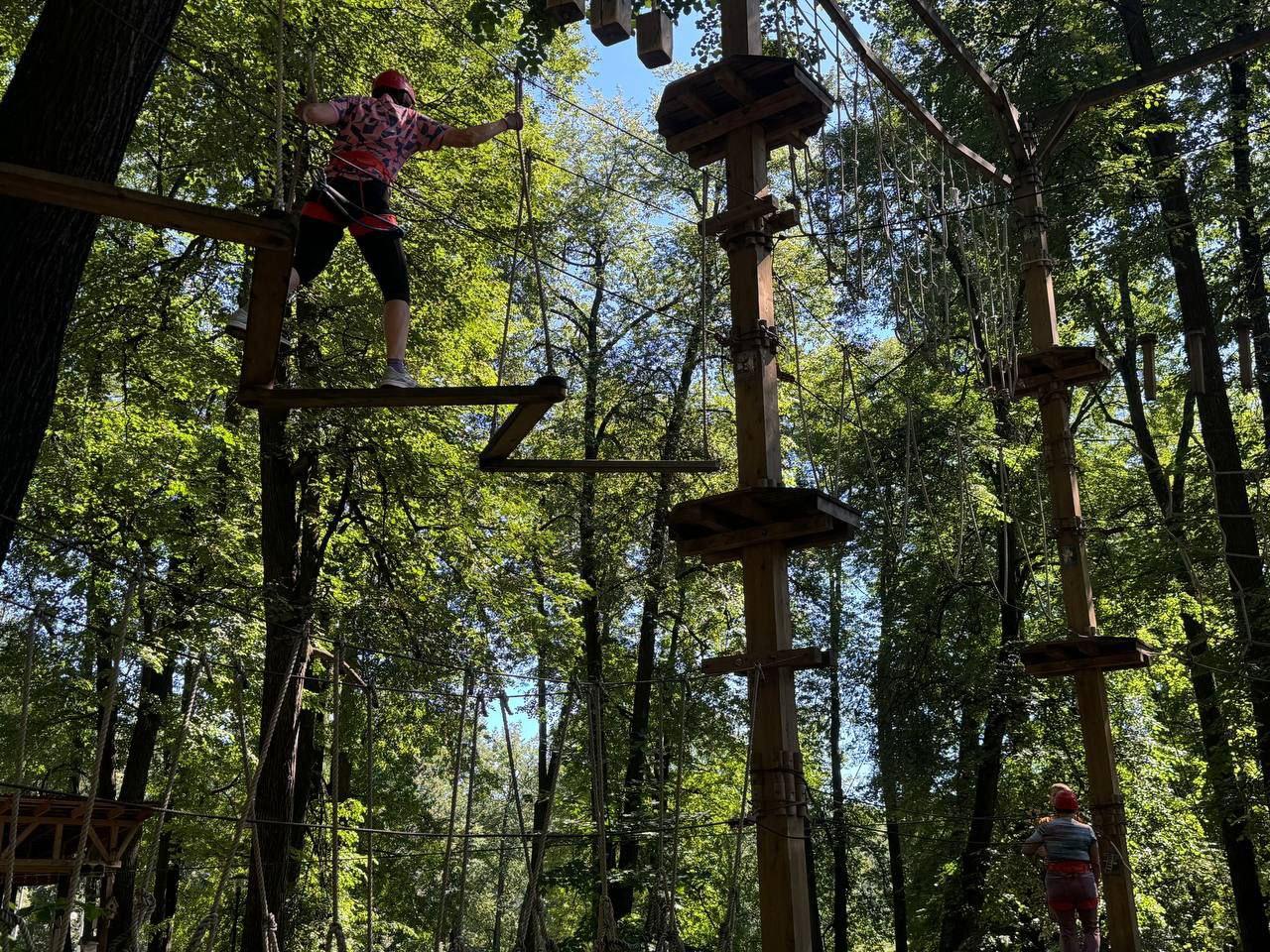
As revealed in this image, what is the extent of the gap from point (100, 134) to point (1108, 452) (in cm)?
1462

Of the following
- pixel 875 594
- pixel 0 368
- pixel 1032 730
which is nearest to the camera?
pixel 0 368

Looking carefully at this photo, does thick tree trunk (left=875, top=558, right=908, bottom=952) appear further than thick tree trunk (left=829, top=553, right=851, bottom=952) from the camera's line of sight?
No

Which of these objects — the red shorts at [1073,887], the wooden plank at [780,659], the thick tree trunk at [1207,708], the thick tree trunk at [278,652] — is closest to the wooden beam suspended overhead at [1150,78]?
the thick tree trunk at [1207,708]

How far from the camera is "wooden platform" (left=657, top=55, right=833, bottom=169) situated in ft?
16.5

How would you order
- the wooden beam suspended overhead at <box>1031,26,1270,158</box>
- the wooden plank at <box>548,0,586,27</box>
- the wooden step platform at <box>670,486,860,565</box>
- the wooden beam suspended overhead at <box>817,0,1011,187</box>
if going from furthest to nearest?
the wooden beam suspended overhead at <box>1031,26,1270,158</box> < the wooden beam suspended overhead at <box>817,0,1011,187</box> < the wooden step platform at <box>670,486,860,565</box> < the wooden plank at <box>548,0,586,27</box>

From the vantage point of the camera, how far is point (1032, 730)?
42.1 feet

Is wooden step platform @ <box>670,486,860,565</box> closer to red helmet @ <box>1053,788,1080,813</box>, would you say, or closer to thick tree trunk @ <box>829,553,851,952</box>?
red helmet @ <box>1053,788,1080,813</box>

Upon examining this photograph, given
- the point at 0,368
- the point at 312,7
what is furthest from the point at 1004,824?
the point at 0,368

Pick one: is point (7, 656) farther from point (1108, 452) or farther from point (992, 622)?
point (1108, 452)

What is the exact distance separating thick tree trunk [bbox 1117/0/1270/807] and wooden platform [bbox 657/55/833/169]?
580cm

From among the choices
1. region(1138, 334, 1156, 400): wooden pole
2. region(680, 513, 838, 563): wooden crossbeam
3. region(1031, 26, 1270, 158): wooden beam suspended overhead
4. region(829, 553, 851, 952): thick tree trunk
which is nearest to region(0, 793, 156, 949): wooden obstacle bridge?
region(680, 513, 838, 563): wooden crossbeam

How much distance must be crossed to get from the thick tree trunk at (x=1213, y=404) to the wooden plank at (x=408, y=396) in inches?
294

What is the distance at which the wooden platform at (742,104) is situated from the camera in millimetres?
5020

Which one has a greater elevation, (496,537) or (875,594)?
(875,594)
